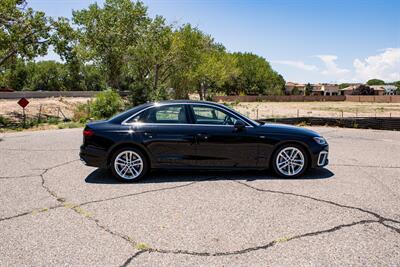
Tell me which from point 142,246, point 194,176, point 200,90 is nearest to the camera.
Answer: point 142,246

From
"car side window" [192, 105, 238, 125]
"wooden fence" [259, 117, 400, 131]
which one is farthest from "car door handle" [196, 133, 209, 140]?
"wooden fence" [259, 117, 400, 131]

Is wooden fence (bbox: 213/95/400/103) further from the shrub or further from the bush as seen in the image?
the shrub

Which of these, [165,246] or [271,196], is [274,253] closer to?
[165,246]

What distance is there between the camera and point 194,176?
666 centimetres

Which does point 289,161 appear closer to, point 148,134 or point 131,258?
point 148,134

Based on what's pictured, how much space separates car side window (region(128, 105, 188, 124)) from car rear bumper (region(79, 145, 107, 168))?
790 millimetres

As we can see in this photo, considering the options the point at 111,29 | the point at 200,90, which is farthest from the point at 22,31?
the point at 200,90

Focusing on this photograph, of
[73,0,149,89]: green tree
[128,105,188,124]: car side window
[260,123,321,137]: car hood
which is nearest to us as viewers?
[128,105,188,124]: car side window

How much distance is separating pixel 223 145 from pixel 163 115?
4.14 feet

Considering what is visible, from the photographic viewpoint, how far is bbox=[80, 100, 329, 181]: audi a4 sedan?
6.27m

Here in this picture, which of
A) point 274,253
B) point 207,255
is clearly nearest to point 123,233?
point 207,255

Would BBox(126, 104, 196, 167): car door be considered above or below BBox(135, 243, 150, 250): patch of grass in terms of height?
above

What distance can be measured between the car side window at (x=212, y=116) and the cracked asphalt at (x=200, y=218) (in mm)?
1075

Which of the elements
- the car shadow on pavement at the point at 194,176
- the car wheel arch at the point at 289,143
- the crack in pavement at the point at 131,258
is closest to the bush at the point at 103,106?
the car shadow on pavement at the point at 194,176
